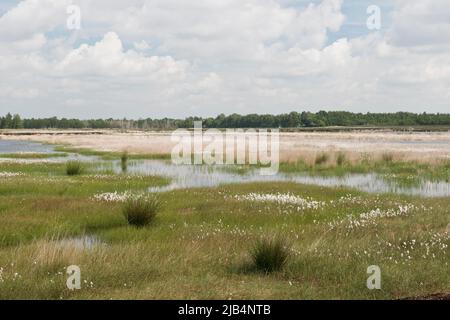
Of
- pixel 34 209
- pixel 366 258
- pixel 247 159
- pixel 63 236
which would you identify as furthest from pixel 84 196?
pixel 247 159

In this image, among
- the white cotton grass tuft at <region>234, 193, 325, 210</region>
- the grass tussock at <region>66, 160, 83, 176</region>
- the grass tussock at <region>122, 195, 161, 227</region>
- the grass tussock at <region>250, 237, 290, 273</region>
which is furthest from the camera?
the grass tussock at <region>66, 160, 83, 176</region>

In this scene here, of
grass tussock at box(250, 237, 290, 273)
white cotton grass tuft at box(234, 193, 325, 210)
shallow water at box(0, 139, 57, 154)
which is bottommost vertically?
shallow water at box(0, 139, 57, 154)

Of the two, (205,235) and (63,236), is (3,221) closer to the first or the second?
(63,236)

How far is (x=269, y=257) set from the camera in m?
10.1

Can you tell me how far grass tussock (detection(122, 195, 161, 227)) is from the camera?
1566 centimetres

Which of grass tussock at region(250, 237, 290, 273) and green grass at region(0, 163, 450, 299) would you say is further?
grass tussock at region(250, 237, 290, 273)

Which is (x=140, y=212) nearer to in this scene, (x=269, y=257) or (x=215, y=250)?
(x=215, y=250)

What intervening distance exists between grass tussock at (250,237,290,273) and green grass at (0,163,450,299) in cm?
18

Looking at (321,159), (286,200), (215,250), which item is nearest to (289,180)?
(286,200)

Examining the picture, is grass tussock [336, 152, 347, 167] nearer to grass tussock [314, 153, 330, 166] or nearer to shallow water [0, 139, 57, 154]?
grass tussock [314, 153, 330, 166]

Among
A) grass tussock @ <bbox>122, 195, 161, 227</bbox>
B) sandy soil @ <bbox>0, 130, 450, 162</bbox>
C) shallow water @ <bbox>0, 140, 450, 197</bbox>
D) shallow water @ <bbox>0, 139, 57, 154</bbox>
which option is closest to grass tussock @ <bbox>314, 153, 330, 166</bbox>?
sandy soil @ <bbox>0, 130, 450, 162</bbox>

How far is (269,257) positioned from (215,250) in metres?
2.35

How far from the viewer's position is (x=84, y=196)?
72.2ft

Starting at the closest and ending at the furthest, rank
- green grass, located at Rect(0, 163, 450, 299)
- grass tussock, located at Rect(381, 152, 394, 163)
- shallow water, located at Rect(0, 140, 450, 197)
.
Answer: green grass, located at Rect(0, 163, 450, 299), shallow water, located at Rect(0, 140, 450, 197), grass tussock, located at Rect(381, 152, 394, 163)
